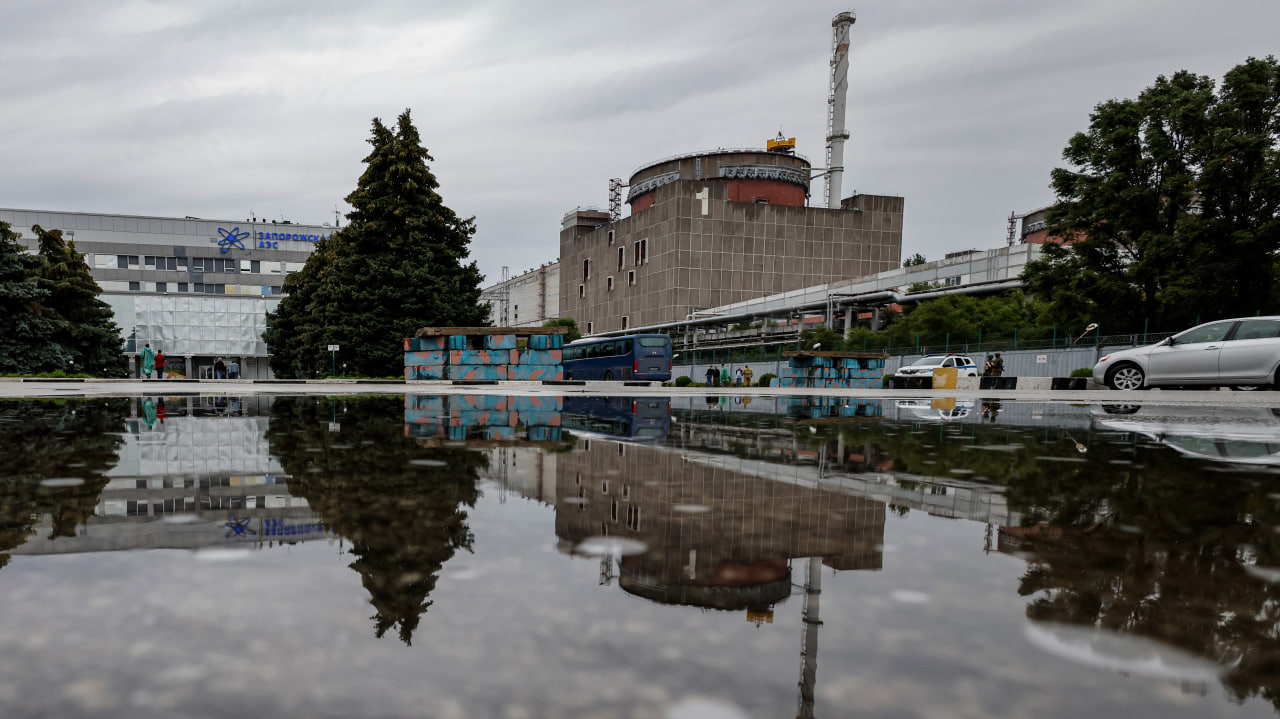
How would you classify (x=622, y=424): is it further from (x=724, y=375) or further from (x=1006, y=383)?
(x=724, y=375)

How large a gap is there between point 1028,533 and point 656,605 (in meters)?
1.40

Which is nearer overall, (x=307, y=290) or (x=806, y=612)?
(x=806, y=612)

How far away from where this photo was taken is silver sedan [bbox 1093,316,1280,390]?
41.5 ft

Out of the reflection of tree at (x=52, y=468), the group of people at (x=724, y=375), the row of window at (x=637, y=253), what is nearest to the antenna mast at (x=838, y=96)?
the row of window at (x=637, y=253)

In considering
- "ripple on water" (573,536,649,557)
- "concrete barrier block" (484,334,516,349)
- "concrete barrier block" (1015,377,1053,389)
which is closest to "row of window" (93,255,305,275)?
"concrete barrier block" (484,334,516,349)

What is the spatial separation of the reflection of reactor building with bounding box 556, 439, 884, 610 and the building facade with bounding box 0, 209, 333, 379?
2714 inches

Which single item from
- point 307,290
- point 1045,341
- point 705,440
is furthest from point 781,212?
point 705,440

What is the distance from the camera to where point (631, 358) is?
33188mm

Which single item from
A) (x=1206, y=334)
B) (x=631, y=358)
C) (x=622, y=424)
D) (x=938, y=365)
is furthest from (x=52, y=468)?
(x=938, y=365)

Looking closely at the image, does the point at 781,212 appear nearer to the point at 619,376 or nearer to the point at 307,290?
the point at 619,376

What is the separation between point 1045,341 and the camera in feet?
100

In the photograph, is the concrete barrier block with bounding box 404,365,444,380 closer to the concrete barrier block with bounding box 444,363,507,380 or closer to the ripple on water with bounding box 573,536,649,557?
the concrete barrier block with bounding box 444,363,507,380

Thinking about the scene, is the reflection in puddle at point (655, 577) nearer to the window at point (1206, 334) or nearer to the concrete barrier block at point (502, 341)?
the window at point (1206, 334)

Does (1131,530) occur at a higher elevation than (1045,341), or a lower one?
lower
